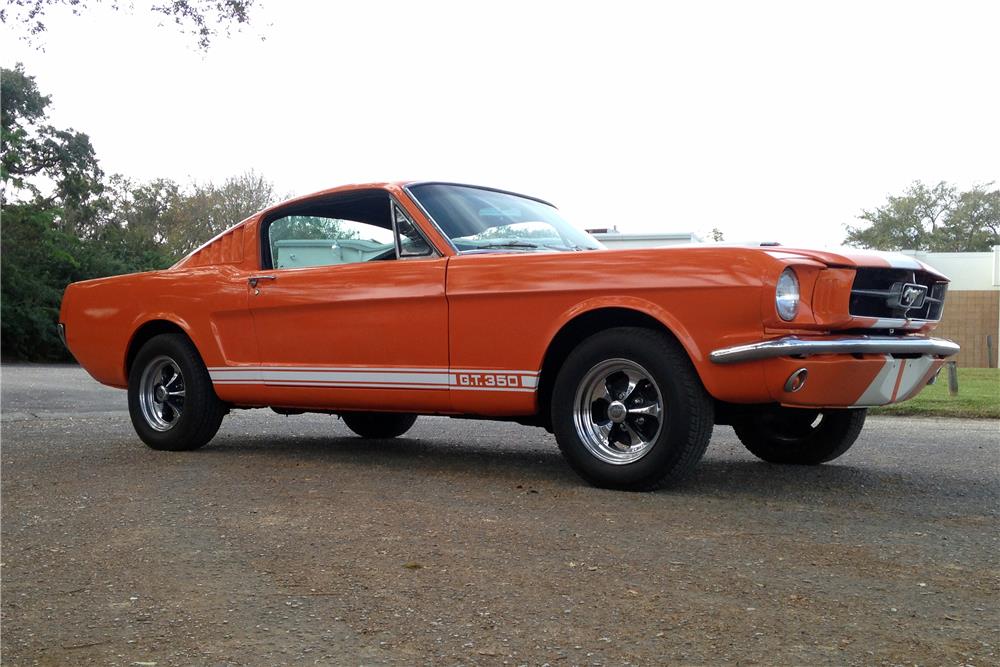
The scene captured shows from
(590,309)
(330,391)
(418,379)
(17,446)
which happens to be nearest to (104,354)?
(17,446)

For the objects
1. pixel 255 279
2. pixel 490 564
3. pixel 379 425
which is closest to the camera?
pixel 490 564

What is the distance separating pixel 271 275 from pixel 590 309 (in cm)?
239

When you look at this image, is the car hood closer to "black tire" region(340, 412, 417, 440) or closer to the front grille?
the front grille

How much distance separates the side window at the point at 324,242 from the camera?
249 inches

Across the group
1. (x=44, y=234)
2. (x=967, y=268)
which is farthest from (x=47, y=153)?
(x=967, y=268)

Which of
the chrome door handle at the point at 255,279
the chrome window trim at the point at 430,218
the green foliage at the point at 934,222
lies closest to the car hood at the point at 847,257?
the chrome window trim at the point at 430,218

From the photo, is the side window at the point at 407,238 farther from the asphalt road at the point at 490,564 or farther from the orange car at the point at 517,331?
the asphalt road at the point at 490,564

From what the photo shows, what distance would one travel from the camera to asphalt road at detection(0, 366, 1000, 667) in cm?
289

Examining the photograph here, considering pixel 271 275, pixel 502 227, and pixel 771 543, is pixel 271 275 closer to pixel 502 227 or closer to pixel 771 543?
pixel 502 227

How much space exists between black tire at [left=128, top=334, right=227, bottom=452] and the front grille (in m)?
4.12

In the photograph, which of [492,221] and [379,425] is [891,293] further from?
[379,425]

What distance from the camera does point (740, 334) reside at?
15.4 feet

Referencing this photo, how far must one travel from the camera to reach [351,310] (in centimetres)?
613

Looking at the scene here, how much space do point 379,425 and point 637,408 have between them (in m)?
3.18
